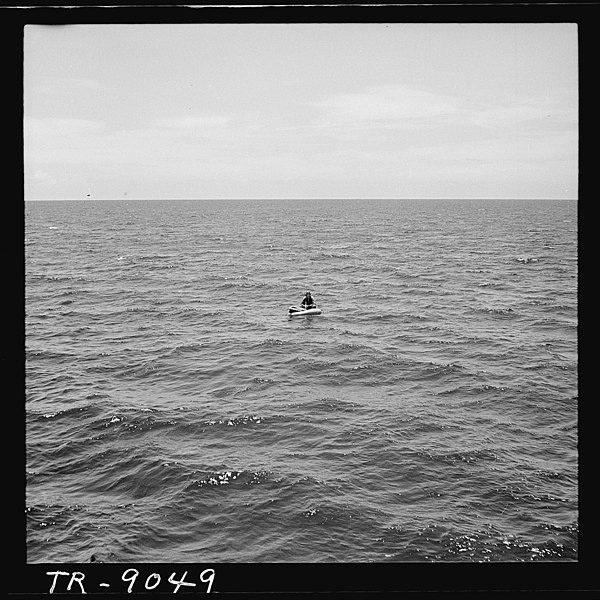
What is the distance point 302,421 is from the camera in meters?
15.7

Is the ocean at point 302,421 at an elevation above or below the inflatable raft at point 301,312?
below

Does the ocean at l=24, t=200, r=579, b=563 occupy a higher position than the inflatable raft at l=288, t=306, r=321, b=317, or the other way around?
the inflatable raft at l=288, t=306, r=321, b=317

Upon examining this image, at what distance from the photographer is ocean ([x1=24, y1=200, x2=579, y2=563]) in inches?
404

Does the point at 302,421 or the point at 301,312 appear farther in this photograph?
the point at 301,312

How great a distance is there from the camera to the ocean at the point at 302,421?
1026 centimetres

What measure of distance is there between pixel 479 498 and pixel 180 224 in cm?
7635

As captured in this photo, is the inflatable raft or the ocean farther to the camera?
the inflatable raft

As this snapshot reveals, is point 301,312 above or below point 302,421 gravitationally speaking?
above

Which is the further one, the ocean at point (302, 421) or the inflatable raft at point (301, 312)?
the inflatable raft at point (301, 312)

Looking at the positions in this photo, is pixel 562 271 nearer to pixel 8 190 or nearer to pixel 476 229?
pixel 476 229

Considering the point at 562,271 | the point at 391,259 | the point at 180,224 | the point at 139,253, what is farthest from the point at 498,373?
the point at 180,224
